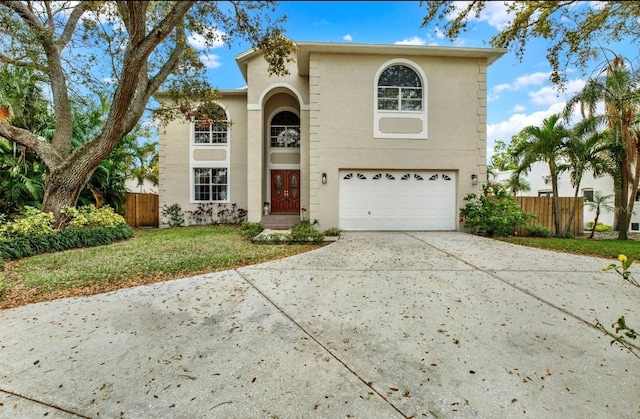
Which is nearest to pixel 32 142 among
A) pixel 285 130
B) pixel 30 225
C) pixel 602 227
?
pixel 30 225

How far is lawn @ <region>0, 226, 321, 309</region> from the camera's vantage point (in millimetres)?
4762

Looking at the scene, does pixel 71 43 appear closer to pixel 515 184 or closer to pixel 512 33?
pixel 512 33

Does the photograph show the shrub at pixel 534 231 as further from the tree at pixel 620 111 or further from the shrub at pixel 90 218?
the shrub at pixel 90 218

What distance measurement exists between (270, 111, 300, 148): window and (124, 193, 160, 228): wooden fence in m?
6.36

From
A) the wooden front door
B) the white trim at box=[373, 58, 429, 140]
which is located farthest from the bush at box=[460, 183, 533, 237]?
the wooden front door

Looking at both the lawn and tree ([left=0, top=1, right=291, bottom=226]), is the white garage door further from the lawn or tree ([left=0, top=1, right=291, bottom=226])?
tree ([left=0, top=1, right=291, bottom=226])

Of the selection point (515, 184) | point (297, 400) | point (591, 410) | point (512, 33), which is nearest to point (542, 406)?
point (591, 410)

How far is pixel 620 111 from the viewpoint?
35.5ft

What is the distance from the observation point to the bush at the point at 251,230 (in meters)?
9.73

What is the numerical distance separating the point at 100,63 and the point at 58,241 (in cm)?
489

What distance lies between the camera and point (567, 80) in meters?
4.43

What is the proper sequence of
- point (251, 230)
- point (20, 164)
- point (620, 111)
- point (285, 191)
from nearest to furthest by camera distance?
point (20, 164)
point (251, 230)
point (620, 111)
point (285, 191)

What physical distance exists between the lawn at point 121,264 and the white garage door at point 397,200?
2.92 m

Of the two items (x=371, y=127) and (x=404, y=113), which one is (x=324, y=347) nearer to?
(x=371, y=127)
